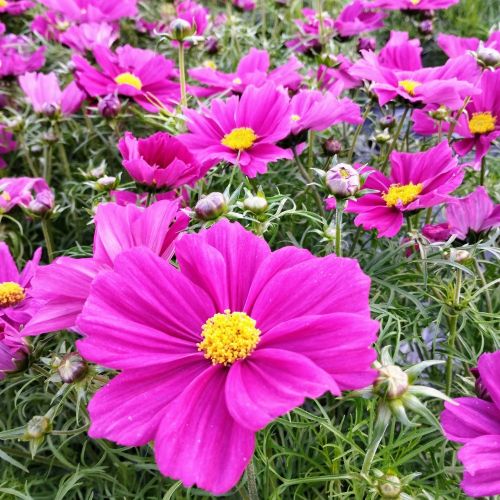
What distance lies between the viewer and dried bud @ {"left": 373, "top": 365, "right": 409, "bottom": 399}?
43 centimetres

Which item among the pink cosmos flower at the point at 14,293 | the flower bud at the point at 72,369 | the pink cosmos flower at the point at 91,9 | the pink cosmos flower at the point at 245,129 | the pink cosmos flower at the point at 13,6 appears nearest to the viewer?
the flower bud at the point at 72,369

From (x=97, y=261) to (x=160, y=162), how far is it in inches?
9.9

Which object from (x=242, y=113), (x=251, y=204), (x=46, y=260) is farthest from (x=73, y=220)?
(x=251, y=204)

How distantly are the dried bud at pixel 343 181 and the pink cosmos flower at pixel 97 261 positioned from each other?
0.15m

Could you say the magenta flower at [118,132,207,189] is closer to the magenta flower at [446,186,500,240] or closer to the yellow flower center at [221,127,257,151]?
the yellow flower center at [221,127,257,151]

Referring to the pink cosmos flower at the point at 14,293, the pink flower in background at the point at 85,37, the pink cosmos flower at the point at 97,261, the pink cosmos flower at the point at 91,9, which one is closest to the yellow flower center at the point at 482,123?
the pink cosmos flower at the point at 97,261

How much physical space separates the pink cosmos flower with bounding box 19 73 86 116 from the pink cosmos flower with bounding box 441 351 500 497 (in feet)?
2.75

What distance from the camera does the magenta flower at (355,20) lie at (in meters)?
1.14

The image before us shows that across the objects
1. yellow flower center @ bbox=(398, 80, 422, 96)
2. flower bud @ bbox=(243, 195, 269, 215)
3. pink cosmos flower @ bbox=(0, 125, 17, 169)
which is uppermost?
yellow flower center @ bbox=(398, 80, 422, 96)

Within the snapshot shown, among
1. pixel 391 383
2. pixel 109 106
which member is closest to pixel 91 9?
pixel 109 106

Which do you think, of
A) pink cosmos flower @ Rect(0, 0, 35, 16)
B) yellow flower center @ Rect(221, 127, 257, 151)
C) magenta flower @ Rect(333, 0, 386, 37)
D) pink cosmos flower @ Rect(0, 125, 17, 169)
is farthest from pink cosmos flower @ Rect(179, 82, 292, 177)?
pink cosmos flower @ Rect(0, 0, 35, 16)

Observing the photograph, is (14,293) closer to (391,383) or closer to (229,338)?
(229,338)

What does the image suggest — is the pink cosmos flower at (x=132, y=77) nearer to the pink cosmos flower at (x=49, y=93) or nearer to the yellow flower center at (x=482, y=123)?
the pink cosmos flower at (x=49, y=93)

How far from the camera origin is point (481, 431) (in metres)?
0.49
